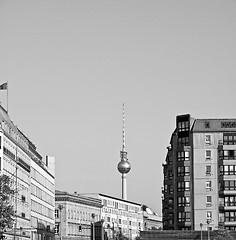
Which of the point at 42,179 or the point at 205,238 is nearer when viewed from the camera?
the point at 205,238

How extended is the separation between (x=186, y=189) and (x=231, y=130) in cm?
1309

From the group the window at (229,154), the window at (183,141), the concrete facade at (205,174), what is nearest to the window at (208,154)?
the concrete facade at (205,174)

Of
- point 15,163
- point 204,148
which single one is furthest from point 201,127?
point 15,163

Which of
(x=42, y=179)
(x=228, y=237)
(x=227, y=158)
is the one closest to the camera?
(x=228, y=237)

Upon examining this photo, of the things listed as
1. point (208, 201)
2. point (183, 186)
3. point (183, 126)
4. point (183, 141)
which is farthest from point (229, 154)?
point (183, 126)

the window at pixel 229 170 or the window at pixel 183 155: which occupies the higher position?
the window at pixel 183 155

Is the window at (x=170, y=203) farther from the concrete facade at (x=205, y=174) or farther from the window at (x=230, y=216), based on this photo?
the window at (x=230, y=216)

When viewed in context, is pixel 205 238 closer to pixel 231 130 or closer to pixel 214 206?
pixel 214 206

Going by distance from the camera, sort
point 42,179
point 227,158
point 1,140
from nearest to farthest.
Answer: point 1,140 < point 227,158 < point 42,179

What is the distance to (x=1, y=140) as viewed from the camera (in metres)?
138

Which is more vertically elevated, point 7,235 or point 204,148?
point 204,148

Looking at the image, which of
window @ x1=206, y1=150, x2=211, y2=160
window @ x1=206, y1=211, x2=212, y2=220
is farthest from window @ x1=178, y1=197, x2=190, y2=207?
window @ x1=206, y1=150, x2=211, y2=160

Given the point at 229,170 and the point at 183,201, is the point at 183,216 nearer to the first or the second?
the point at 183,201

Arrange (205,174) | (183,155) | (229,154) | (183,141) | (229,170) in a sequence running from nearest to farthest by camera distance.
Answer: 1. (229,154)
2. (229,170)
3. (205,174)
4. (183,155)
5. (183,141)
